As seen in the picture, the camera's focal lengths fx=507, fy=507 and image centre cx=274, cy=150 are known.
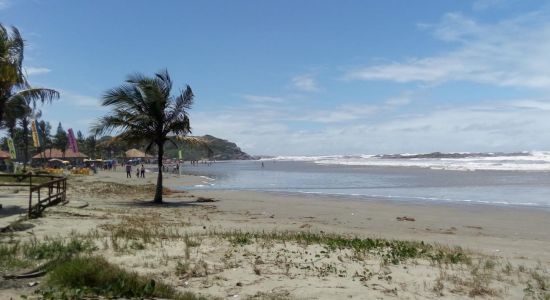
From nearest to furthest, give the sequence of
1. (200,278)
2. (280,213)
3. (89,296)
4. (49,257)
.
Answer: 1. (89,296)
2. (200,278)
3. (49,257)
4. (280,213)

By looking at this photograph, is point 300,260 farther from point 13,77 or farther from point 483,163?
point 483,163

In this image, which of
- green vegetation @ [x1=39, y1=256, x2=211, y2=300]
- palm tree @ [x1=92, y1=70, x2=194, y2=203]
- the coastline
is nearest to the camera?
green vegetation @ [x1=39, y1=256, x2=211, y2=300]

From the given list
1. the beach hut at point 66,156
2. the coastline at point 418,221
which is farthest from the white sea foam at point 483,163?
the beach hut at point 66,156

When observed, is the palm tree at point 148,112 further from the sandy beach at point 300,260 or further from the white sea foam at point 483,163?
the white sea foam at point 483,163

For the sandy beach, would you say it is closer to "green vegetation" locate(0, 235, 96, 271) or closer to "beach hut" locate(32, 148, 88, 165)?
"green vegetation" locate(0, 235, 96, 271)

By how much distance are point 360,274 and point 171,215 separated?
Result: 9763mm

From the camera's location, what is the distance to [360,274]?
717 centimetres

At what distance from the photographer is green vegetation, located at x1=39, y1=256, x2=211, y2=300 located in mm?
5719

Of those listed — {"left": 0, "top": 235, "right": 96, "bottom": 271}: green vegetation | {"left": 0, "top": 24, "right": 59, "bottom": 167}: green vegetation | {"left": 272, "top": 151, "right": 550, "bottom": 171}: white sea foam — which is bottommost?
{"left": 0, "top": 235, "right": 96, "bottom": 271}: green vegetation

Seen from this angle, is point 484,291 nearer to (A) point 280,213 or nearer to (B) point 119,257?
(B) point 119,257

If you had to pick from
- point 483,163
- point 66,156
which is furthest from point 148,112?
point 66,156

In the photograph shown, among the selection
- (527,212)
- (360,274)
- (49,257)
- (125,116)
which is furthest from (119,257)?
(527,212)

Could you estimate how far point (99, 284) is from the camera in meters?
6.04

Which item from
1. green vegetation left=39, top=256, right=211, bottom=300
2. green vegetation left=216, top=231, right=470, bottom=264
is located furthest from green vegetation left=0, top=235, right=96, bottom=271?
green vegetation left=216, top=231, right=470, bottom=264
